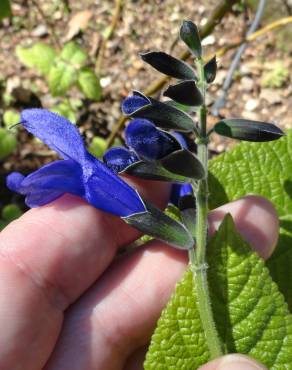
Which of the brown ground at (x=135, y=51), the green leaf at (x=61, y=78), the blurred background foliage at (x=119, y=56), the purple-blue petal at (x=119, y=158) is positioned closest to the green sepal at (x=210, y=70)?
the purple-blue petal at (x=119, y=158)

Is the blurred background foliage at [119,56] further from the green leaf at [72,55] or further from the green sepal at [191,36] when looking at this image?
the green sepal at [191,36]

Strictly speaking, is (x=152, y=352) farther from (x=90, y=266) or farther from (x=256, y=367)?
(x=90, y=266)

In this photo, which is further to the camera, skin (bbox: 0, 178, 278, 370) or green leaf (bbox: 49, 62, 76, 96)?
green leaf (bbox: 49, 62, 76, 96)

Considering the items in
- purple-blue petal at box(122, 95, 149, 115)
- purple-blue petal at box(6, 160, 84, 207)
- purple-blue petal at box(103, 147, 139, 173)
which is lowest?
purple-blue petal at box(6, 160, 84, 207)

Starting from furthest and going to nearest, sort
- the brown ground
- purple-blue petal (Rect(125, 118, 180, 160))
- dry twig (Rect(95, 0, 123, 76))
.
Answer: the brown ground
dry twig (Rect(95, 0, 123, 76))
purple-blue petal (Rect(125, 118, 180, 160))

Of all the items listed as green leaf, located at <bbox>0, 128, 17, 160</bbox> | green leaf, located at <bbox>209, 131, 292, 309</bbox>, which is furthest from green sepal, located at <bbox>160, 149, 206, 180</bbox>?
green leaf, located at <bbox>0, 128, 17, 160</bbox>

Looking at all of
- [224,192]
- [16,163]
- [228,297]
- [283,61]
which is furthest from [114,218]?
[283,61]

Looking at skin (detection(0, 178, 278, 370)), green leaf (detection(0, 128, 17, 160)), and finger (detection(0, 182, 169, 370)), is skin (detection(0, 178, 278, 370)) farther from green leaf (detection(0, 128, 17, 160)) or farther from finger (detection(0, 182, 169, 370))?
green leaf (detection(0, 128, 17, 160))

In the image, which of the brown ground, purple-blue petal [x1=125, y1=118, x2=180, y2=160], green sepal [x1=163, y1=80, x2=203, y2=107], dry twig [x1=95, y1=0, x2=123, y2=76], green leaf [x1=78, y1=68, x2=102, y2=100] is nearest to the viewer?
green sepal [x1=163, y1=80, x2=203, y2=107]
